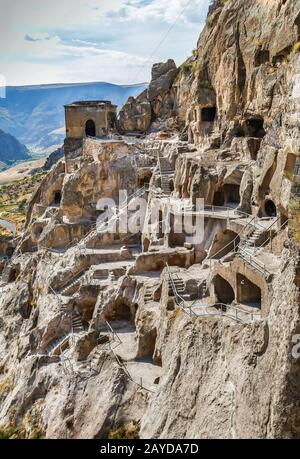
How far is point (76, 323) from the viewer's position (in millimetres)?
26578

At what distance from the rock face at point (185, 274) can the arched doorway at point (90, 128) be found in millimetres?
3621

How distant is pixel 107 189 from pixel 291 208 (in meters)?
24.7

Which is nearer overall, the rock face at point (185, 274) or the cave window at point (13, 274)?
the rock face at point (185, 274)

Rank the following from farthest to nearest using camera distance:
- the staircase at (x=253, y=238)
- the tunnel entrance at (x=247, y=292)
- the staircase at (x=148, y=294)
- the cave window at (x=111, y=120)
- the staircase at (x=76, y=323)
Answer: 1. the cave window at (x=111, y=120)
2. the staircase at (x=76, y=323)
3. the staircase at (x=148, y=294)
4. the staircase at (x=253, y=238)
5. the tunnel entrance at (x=247, y=292)

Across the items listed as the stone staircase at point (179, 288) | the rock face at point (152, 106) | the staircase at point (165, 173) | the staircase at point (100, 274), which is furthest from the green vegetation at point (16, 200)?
the stone staircase at point (179, 288)

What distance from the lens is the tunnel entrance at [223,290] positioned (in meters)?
19.9

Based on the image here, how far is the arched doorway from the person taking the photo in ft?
151

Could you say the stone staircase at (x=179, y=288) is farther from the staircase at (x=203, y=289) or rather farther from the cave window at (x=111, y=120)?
the cave window at (x=111, y=120)

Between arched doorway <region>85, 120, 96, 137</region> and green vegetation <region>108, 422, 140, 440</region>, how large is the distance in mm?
32356

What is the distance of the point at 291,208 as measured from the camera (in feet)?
43.6

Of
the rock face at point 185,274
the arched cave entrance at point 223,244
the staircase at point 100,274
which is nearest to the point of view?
the rock face at point 185,274

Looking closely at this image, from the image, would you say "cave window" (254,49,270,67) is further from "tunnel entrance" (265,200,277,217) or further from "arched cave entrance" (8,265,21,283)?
"arched cave entrance" (8,265,21,283)

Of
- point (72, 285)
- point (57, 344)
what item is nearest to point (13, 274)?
point (72, 285)

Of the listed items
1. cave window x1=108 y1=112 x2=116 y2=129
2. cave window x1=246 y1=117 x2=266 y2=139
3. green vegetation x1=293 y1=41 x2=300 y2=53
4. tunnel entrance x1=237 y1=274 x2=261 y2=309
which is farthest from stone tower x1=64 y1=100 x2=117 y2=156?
tunnel entrance x1=237 y1=274 x2=261 y2=309
